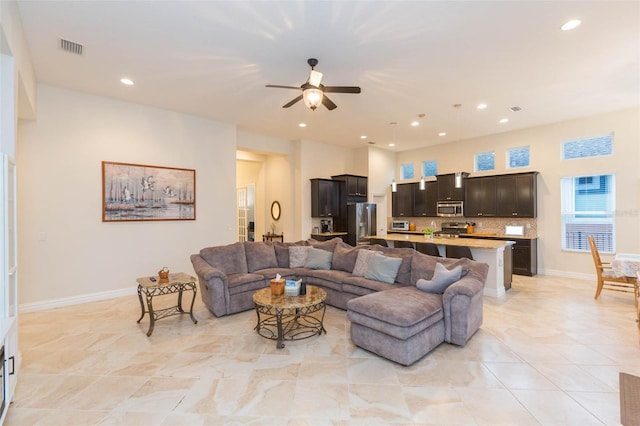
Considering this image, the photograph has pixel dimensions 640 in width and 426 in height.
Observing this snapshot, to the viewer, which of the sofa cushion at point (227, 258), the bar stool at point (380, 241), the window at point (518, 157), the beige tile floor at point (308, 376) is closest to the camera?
the beige tile floor at point (308, 376)

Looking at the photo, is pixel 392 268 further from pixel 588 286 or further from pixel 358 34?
pixel 588 286

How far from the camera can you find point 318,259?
5.10m

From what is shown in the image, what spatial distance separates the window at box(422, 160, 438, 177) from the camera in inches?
346

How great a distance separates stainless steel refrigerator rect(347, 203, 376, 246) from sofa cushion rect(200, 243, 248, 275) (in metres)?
3.75

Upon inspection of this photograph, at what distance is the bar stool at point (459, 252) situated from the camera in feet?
17.2

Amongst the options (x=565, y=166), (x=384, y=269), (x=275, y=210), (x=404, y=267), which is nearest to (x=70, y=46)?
(x=384, y=269)

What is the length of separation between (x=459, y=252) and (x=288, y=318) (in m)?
3.27

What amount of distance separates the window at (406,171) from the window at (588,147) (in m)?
3.74

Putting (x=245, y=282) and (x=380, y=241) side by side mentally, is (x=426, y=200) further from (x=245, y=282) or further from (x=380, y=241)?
(x=245, y=282)

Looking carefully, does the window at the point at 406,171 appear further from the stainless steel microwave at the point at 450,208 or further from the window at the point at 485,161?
the window at the point at 485,161

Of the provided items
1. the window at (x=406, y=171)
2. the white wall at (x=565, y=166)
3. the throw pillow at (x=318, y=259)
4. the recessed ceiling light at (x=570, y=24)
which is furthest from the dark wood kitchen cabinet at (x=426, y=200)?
the recessed ceiling light at (x=570, y=24)

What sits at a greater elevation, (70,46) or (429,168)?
(70,46)

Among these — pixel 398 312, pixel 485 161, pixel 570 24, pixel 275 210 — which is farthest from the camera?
pixel 275 210

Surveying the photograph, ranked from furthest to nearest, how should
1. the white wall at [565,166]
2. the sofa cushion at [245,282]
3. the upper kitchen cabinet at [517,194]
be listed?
the upper kitchen cabinet at [517,194] < the white wall at [565,166] < the sofa cushion at [245,282]
